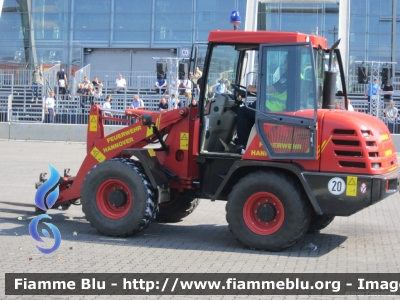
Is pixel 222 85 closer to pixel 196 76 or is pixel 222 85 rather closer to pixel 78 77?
pixel 196 76

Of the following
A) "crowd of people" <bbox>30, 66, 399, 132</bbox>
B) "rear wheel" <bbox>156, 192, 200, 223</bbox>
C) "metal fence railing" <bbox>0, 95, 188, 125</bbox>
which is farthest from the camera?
"metal fence railing" <bbox>0, 95, 188, 125</bbox>

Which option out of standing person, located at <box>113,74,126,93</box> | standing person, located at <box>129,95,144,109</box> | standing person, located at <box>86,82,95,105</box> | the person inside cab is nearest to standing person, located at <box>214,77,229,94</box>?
the person inside cab

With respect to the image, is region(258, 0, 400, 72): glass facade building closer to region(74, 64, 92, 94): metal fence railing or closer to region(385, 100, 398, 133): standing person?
region(74, 64, 92, 94): metal fence railing

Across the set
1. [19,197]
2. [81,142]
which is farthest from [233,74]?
[81,142]

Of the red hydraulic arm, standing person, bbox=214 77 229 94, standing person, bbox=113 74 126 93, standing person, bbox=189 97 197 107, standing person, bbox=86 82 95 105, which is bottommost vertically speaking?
the red hydraulic arm

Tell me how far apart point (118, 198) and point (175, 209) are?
1326 mm

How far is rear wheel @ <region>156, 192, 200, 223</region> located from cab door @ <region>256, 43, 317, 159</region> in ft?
6.84

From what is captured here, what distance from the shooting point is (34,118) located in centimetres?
2689

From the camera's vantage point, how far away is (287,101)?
8.20 m

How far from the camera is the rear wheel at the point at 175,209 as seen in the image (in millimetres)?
9914

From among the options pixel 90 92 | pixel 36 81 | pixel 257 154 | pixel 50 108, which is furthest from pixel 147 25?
pixel 257 154

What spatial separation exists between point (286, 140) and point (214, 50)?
5.23 feet

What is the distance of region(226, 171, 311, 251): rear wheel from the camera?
8.08 m

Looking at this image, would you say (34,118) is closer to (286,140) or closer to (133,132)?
(133,132)
